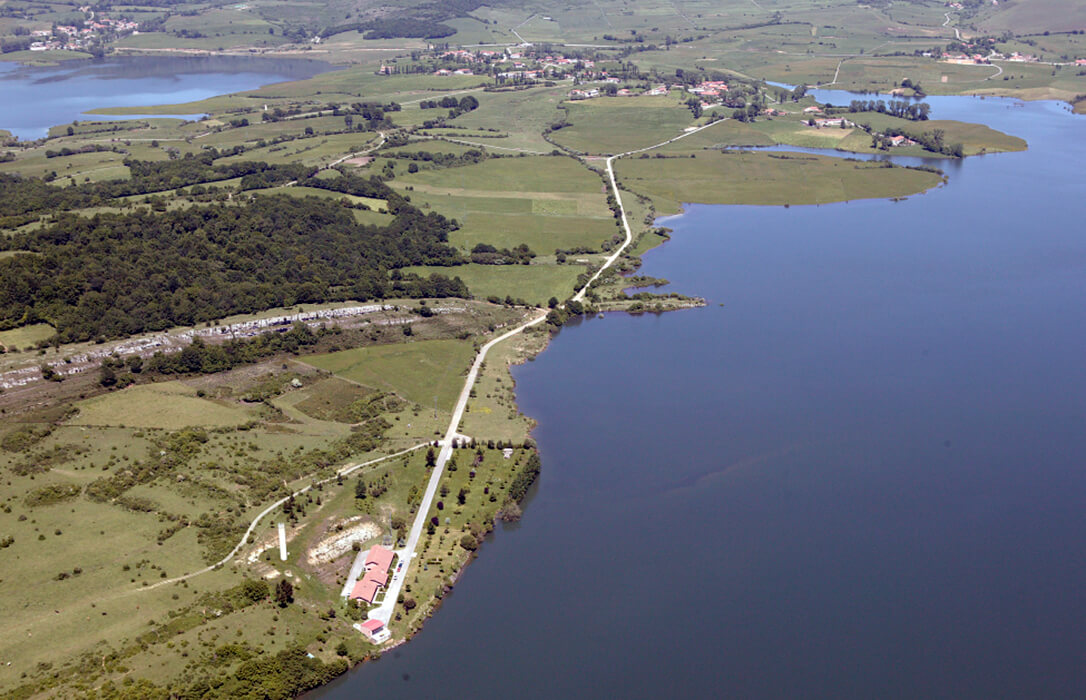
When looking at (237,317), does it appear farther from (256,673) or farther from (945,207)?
(945,207)

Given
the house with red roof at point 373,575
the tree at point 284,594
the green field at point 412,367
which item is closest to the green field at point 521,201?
the green field at point 412,367

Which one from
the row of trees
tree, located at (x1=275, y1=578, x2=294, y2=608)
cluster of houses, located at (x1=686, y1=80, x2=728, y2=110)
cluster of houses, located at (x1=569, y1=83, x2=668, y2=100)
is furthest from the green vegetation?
cluster of houses, located at (x1=569, y1=83, x2=668, y2=100)

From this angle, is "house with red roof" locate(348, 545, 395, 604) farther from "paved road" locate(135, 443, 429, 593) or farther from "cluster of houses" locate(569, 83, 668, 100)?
"cluster of houses" locate(569, 83, 668, 100)

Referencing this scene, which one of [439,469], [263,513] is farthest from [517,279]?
[263,513]

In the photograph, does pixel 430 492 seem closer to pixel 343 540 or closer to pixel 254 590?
pixel 343 540

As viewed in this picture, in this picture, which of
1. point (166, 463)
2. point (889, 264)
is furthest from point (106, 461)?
point (889, 264)
